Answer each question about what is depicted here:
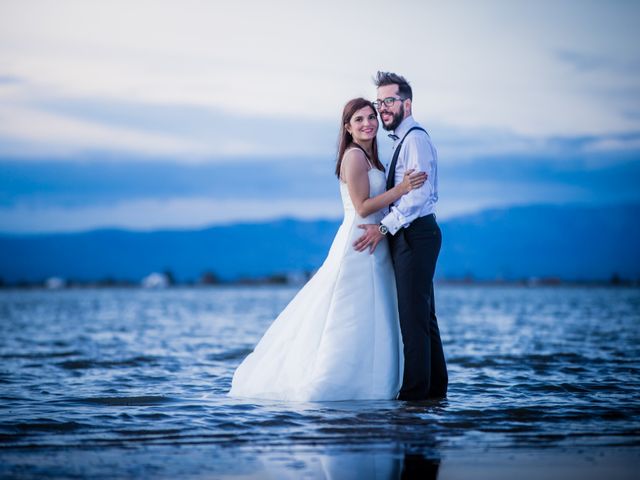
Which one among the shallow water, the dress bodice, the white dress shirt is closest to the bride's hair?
the dress bodice

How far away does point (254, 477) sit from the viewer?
4.59m

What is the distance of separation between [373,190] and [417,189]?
51 cm

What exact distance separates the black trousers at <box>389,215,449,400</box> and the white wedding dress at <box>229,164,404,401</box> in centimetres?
16

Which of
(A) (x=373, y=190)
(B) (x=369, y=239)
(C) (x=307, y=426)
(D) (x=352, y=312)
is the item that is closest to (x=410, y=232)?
(B) (x=369, y=239)

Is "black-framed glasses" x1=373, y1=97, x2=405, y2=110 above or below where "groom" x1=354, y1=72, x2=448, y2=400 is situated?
above

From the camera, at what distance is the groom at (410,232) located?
23.7 feet

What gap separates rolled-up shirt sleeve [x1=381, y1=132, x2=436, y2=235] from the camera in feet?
23.5

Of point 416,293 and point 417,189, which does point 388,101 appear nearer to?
point 417,189

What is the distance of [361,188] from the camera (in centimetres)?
742

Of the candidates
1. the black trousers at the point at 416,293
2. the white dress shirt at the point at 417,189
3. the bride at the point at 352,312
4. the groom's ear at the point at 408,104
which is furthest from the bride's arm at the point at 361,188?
the groom's ear at the point at 408,104

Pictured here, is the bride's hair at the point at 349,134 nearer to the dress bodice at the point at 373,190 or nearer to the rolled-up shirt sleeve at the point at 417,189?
the dress bodice at the point at 373,190

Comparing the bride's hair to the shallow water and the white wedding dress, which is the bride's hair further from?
the shallow water

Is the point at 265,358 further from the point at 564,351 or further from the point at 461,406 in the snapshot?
the point at 564,351

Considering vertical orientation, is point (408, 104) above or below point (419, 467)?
above
